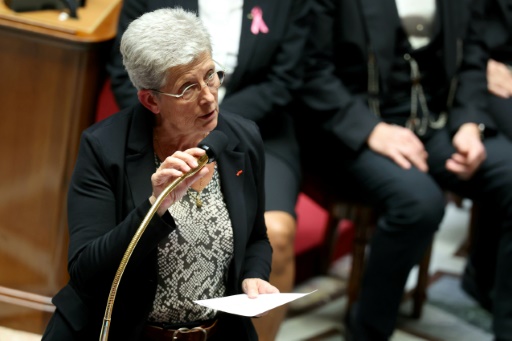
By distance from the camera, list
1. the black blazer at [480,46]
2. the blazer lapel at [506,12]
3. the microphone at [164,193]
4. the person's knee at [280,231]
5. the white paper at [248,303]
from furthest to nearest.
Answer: the blazer lapel at [506,12], the black blazer at [480,46], the person's knee at [280,231], the white paper at [248,303], the microphone at [164,193]

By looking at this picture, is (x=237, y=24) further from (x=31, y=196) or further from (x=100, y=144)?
(x=100, y=144)

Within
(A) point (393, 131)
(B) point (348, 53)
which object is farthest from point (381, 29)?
(A) point (393, 131)

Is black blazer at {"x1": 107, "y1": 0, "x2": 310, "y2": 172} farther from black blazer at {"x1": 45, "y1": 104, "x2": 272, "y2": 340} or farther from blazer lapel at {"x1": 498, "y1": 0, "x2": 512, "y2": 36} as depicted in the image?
blazer lapel at {"x1": 498, "y1": 0, "x2": 512, "y2": 36}

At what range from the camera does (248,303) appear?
2164 millimetres

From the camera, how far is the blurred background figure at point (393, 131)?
3479mm

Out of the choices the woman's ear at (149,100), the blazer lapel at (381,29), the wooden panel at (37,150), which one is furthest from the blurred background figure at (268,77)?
the woman's ear at (149,100)

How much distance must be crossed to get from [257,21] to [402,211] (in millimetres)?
854

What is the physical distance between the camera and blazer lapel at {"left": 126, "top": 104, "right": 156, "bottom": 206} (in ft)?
7.38

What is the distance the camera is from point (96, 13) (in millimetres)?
3383

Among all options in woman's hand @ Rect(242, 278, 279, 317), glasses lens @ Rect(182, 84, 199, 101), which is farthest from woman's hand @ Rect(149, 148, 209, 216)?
woman's hand @ Rect(242, 278, 279, 317)

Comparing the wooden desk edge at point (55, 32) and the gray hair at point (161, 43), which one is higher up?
the gray hair at point (161, 43)

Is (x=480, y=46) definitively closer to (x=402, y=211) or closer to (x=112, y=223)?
(x=402, y=211)

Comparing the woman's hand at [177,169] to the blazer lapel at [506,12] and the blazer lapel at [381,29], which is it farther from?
the blazer lapel at [506,12]

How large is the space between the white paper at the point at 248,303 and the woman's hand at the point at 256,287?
0.15ft
